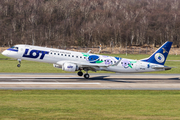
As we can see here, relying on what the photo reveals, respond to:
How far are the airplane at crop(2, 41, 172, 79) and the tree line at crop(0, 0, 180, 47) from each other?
10500cm

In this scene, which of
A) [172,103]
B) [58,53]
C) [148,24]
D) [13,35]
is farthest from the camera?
[148,24]

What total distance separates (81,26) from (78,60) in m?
133

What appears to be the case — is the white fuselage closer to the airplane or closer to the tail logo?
the airplane

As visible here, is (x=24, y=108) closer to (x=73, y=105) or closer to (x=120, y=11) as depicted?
(x=73, y=105)

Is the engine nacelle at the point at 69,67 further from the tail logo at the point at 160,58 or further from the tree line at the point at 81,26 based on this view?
the tree line at the point at 81,26

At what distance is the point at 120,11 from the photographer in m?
192

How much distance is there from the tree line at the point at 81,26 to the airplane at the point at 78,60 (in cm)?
10500

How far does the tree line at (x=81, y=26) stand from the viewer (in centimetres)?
16000

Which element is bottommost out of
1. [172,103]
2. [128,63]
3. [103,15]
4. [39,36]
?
[172,103]

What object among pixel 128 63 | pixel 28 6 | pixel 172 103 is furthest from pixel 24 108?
pixel 28 6

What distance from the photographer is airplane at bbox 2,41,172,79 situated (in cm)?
4078

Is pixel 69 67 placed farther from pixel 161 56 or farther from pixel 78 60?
pixel 161 56

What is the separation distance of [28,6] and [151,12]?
280ft

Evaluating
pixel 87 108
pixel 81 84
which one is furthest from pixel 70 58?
pixel 87 108
